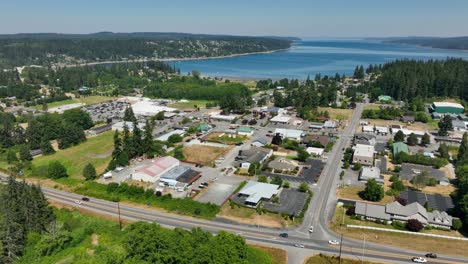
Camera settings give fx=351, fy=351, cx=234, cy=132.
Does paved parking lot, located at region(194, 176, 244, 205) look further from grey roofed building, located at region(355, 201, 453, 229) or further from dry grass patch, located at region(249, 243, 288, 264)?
grey roofed building, located at region(355, 201, 453, 229)

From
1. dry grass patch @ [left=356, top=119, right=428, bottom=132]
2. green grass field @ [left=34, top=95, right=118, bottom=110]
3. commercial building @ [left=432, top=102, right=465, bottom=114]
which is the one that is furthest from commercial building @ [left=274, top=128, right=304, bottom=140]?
green grass field @ [left=34, top=95, right=118, bottom=110]

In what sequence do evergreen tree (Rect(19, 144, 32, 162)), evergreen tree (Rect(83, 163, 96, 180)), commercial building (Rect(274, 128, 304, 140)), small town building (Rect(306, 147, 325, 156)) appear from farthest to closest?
commercial building (Rect(274, 128, 304, 140))
small town building (Rect(306, 147, 325, 156))
evergreen tree (Rect(19, 144, 32, 162))
evergreen tree (Rect(83, 163, 96, 180))

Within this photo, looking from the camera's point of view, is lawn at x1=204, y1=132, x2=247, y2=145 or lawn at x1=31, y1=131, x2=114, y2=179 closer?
lawn at x1=31, y1=131, x2=114, y2=179

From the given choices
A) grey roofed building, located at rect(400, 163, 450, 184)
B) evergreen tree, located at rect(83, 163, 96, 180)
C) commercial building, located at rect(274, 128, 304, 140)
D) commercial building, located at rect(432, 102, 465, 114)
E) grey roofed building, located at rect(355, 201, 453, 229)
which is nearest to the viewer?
grey roofed building, located at rect(355, 201, 453, 229)

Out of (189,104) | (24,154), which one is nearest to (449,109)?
(189,104)

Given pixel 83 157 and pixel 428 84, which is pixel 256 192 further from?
pixel 428 84

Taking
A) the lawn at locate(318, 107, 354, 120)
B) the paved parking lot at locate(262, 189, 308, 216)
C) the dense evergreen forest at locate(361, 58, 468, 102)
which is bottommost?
the paved parking lot at locate(262, 189, 308, 216)

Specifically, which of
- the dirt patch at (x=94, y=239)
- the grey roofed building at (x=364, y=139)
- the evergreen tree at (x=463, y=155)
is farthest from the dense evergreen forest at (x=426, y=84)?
the dirt patch at (x=94, y=239)
